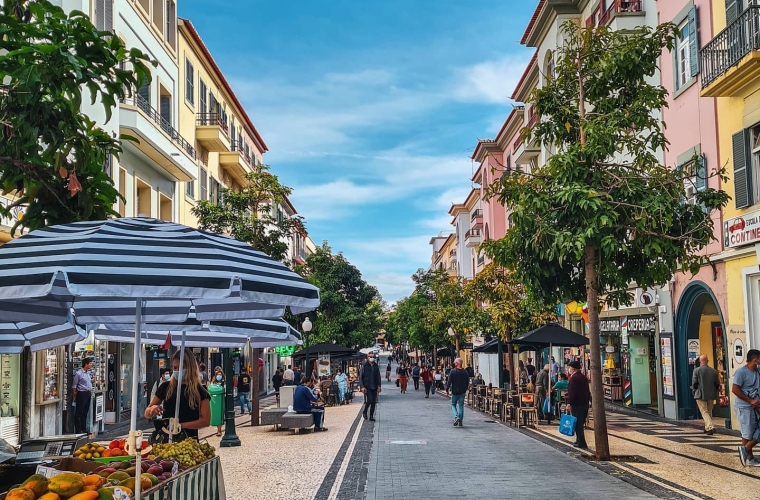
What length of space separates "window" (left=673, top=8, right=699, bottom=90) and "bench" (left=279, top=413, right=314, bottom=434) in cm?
1302

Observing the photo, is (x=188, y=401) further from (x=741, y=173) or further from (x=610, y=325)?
(x=610, y=325)

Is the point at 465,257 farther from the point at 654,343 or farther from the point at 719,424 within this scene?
the point at 719,424

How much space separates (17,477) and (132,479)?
73.7 inches

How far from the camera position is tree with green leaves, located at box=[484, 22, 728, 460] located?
1348 centimetres

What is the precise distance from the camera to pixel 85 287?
5.11m

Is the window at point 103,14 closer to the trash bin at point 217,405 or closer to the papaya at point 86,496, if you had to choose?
the trash bin at point 217,405

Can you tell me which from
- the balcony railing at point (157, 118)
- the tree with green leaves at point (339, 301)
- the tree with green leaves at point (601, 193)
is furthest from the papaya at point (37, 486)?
the tree with green leaves at point (339, 301)

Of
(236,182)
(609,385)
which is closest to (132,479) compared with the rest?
(609,385)

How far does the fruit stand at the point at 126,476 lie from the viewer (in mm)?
5309

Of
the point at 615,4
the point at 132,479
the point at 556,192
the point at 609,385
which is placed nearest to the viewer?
the point at 132,479

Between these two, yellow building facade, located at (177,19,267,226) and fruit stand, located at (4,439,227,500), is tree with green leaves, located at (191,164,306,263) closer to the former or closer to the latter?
yellow building facade, located at (177,19,267,226)

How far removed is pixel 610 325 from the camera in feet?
93.5

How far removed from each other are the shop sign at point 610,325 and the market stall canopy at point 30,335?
2205 centimetres

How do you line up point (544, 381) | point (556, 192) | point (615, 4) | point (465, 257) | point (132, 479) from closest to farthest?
point (132, 479), point (556, 192), point (544, 381), point (615, 4), point (465, 257)
